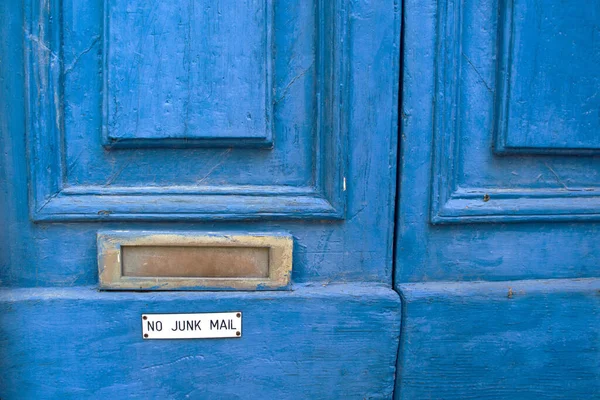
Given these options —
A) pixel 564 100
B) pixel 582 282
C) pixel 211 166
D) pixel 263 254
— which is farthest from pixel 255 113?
pixel 582 282

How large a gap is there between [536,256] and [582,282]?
0.46 ft

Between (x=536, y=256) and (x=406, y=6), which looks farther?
(x=536, y=256)

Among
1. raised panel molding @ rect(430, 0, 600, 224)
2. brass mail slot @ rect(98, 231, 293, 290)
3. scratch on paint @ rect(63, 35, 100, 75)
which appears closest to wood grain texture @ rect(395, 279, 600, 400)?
raised panel molding @ rect(430, 0, 600, 224)

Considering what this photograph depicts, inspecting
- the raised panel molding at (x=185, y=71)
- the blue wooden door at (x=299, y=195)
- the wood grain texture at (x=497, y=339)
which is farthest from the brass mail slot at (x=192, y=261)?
the wood grain texture at (x=497, y=339)

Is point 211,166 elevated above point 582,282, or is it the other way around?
point 211,166

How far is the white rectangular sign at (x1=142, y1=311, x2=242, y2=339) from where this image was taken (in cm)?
130

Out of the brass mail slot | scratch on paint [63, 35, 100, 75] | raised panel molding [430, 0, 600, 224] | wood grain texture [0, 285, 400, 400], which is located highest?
scratch on paint [63, 35, 100, 75]

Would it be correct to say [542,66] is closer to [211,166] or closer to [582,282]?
[582,282]

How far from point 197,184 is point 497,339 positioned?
34.4 inches

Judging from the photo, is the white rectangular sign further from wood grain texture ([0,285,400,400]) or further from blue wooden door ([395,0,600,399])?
blue wooden door ([395,0,600,399])

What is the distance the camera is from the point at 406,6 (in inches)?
51.1

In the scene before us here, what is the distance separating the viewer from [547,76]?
1346 millimetres

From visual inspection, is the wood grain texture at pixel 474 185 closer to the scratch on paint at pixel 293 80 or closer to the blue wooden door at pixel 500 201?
the blue wooden door at pixel 500 201

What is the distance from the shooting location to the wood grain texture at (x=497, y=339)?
135 cm
